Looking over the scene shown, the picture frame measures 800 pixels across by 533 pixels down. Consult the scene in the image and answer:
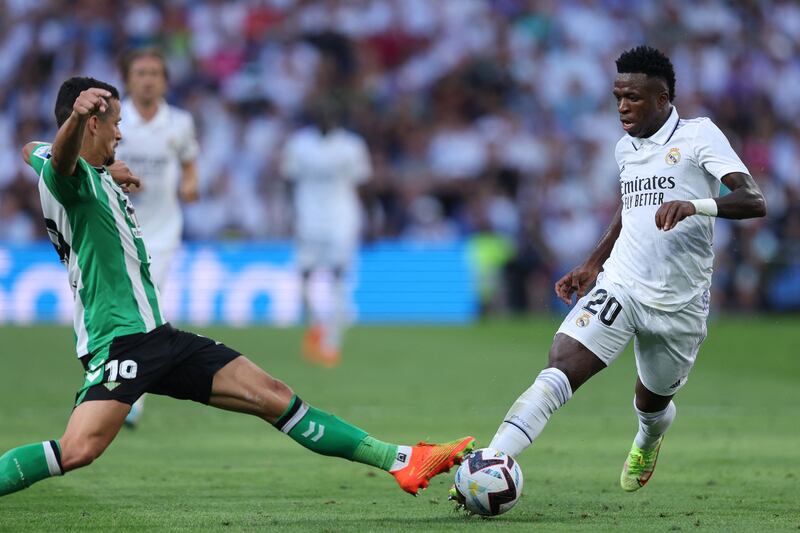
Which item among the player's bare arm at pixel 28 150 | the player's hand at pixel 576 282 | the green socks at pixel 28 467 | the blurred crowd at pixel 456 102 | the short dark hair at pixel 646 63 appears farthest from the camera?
the blurred crowd at pixel 456 102

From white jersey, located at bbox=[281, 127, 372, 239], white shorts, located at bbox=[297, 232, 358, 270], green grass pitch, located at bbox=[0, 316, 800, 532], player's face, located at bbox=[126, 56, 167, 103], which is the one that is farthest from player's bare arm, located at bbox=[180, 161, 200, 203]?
white shorts, located at bbox=[297, 232, 358, 270]

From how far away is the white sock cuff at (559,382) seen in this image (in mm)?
6770

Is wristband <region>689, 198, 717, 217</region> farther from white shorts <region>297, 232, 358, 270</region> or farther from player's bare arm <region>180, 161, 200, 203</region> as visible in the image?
white shorts <region>297, 232, 358, 270</region>

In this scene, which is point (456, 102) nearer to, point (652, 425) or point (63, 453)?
point (652, 425)

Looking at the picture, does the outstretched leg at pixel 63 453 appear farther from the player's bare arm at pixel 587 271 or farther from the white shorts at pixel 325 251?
the white shorts at pixel 325 251

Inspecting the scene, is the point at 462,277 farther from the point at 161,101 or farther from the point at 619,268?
the point at 619,268

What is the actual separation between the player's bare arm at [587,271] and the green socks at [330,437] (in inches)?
56.6

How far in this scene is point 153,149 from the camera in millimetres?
11031

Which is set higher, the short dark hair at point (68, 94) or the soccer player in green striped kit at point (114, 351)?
the short dark hair at point (68, 94)

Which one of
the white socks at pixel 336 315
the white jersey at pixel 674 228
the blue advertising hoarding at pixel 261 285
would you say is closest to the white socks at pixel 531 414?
the white jersey at pixel 674 228

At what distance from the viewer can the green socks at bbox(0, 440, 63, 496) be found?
6.07m

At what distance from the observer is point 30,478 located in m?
6.09

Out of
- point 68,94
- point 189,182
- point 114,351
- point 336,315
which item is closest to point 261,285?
point 336,315

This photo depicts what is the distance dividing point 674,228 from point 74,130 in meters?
3.12
